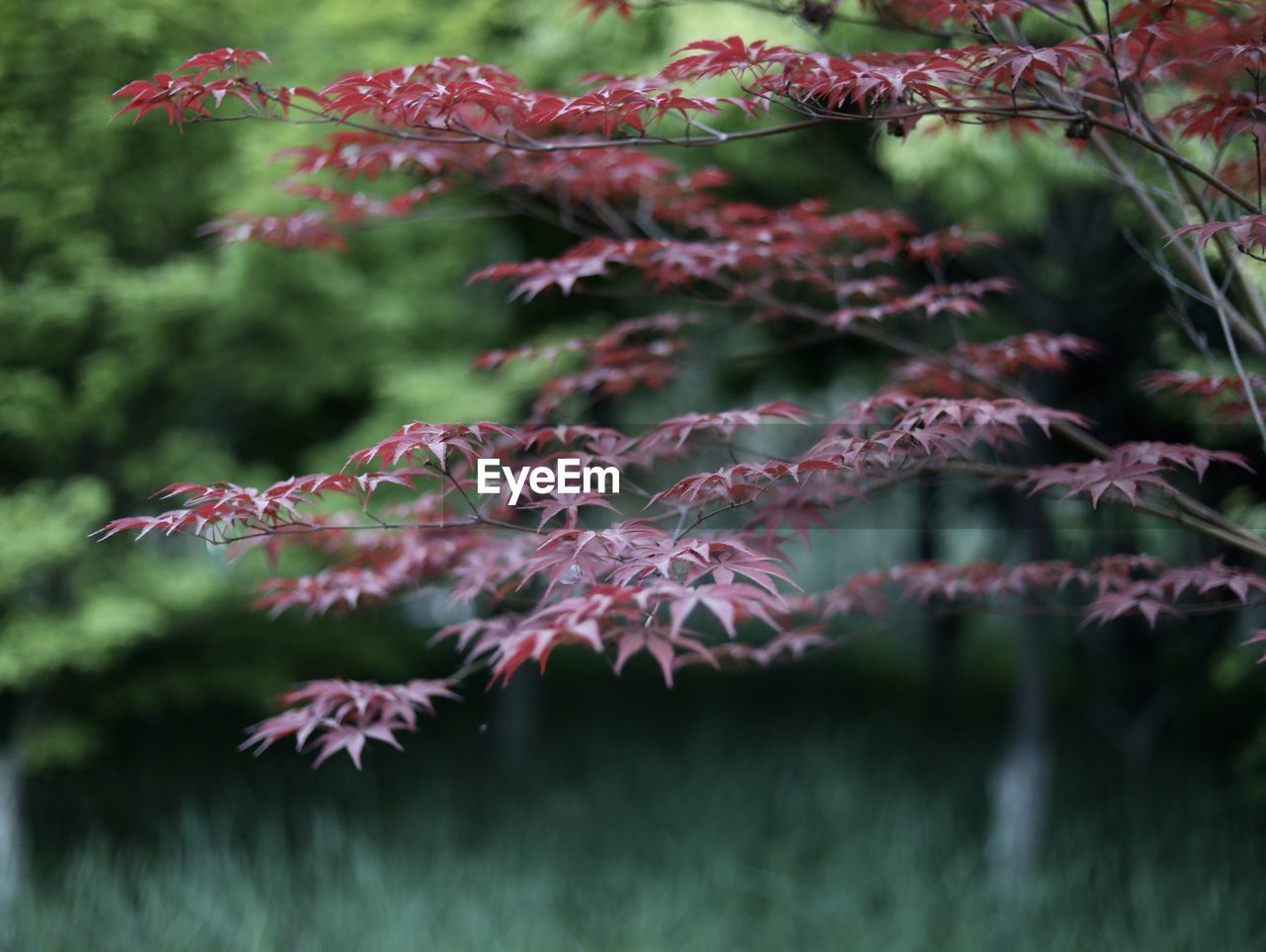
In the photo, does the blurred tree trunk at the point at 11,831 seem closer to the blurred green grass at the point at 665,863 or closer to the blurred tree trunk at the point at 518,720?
the blurred green grass at the point at 665,863

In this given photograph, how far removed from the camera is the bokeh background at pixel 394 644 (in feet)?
11.2

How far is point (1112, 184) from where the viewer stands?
12.7ft

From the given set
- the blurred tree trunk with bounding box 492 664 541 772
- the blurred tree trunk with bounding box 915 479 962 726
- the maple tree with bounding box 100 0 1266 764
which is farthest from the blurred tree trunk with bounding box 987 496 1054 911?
the blurred tree trunk with bounding box 492 664 541 772

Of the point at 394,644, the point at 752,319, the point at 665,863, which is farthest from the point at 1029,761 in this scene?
the point at 394,644

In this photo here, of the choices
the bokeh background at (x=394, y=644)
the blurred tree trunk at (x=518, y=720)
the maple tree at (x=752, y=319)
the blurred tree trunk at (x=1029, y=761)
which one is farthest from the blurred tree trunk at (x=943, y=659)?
the maple tree at (x=752, y=319)

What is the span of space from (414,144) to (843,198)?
8.45 ft

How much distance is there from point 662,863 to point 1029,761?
1641mm

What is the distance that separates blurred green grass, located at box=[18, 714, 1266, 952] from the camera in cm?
331

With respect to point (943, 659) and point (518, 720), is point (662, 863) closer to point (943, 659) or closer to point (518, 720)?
point (518, 720)

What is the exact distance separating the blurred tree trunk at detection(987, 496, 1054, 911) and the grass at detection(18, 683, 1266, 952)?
9 centimetres

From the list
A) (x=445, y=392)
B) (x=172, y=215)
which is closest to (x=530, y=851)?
(x=445, y=392)

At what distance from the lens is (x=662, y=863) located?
3912 mm

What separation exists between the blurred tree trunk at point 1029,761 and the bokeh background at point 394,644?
98mm

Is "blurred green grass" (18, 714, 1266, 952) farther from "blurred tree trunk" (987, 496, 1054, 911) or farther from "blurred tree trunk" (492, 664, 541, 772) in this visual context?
"blurred tree trunk" (492, 664, 541, 772)
